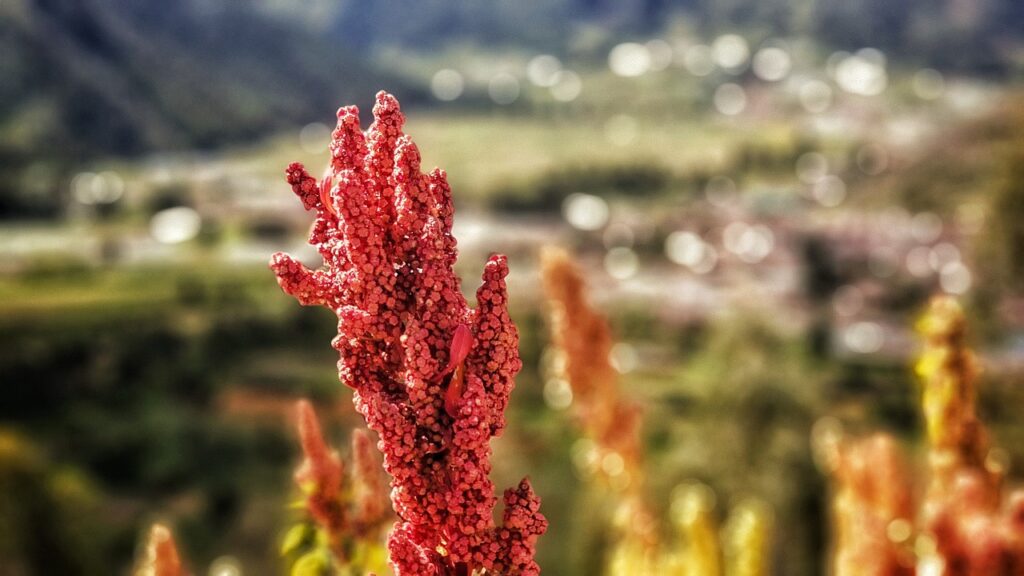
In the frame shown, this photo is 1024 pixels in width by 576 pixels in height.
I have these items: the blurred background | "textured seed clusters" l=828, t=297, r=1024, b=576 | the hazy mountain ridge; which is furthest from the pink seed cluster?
the hazy mountain ridge

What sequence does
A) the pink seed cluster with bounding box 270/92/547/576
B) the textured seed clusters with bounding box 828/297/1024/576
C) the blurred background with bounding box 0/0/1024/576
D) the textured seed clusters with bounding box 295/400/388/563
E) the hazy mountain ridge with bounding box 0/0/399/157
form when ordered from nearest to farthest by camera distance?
1. the pink seed cluster with bounding box 270/92/547/576
2. the textured seed clusters with bounding box 828/297/1024/576
3. the textured seed clusters with bounding box 295/400/388/563
4. the blurred background with bounding box 0/0/1024/576
5. the hazy mountain ridge with bounding box 0/0/399/157

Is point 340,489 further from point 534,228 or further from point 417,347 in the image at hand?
point 534,228

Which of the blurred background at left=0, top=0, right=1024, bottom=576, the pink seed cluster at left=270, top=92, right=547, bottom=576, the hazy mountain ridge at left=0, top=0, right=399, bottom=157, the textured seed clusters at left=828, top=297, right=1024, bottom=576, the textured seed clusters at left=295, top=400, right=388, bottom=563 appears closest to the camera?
the pink seed cluster at left=270, top=92, right=547, bottom=576

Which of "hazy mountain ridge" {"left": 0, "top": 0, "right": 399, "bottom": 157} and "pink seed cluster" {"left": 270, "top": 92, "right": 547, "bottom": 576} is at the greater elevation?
"hazy mountain ridge" {"left": 0, "top": 0, "right": 399, "bottom": 157}

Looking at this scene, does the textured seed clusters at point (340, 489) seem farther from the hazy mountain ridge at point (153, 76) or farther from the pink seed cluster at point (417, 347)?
the hazy mountain ridge at point (153, 76)

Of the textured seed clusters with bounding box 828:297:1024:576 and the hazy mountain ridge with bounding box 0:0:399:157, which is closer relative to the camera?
the textured seed clusters with bounding box 828:297:1024:576

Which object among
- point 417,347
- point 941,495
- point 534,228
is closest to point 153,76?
point 534,228

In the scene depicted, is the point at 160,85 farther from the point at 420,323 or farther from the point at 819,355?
the point at 420,323

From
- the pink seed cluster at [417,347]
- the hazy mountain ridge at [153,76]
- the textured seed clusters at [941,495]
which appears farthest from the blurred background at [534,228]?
the textured seed clusters at [941,495]

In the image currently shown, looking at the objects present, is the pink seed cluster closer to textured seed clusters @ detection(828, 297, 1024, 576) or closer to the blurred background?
textured seed clusters @ detection(828, 297, 1024, 576)
